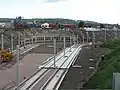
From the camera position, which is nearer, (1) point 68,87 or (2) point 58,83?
(1) point 68,87

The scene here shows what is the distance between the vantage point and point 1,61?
29250 mm

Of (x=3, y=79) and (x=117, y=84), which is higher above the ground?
(x=117, y=84)

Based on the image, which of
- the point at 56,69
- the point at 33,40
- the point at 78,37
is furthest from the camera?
the point at 78,37

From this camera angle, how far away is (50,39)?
6191 cm

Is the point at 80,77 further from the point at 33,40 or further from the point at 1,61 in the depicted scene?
the point at 33,40

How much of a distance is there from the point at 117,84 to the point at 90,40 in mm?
66628

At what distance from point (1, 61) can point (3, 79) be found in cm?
1051

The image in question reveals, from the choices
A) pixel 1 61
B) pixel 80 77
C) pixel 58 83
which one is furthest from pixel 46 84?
pixel 1 61

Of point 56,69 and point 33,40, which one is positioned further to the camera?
point 33,40

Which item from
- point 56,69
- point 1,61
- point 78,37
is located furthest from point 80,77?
point 78,37

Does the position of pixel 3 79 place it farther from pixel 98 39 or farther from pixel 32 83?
pixel 98 39

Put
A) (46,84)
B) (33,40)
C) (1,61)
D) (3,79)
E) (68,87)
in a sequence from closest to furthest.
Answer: (68,87), (46,84), (3,79), (1,61), (33,40)

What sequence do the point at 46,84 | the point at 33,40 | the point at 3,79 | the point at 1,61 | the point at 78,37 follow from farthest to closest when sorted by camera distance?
1. the point at 78,37
2. the point at 33,40
3. the point at 1,61
4. the point at 3,79
5. the point at 46,84

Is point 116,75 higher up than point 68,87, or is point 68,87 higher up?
point 116,75
